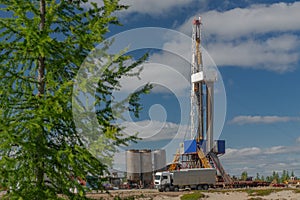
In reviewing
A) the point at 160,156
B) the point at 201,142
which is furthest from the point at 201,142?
the point at 160,156

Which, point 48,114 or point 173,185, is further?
point 173,185

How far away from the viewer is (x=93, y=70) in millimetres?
8781

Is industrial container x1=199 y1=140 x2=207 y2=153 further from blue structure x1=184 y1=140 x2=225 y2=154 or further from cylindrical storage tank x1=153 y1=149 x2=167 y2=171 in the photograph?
cylindrical storage tank x1=153 y1=149 x2=167 y2=171

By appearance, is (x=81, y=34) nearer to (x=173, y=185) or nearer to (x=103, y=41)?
(x=103, y=41)

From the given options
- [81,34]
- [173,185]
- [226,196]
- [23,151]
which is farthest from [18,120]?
[173,185]

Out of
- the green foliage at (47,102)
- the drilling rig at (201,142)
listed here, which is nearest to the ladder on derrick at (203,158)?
the drilling rig at (201,142)

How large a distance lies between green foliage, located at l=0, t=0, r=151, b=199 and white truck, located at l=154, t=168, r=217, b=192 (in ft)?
180

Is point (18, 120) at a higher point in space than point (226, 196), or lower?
higher

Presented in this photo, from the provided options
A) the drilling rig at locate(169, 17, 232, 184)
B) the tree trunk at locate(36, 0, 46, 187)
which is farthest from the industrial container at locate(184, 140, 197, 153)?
the tree trunk at locate(36, 0, 46, 187)

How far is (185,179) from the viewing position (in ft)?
212

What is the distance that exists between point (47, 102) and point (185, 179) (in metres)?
57.9

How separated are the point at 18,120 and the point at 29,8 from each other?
2.25 metres

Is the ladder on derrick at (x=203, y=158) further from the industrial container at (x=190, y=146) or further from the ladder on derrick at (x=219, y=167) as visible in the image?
the ladder on derrick at (x=219, y=167)

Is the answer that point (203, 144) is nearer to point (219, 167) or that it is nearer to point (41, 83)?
point (219, 167)
